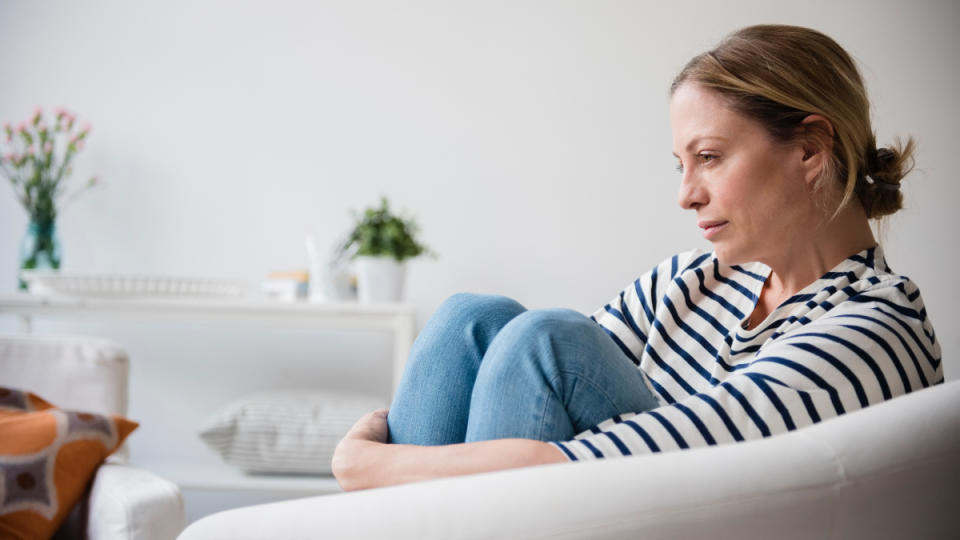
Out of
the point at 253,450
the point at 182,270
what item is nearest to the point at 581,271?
the point at 253,450

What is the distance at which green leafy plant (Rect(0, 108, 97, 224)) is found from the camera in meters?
2.39

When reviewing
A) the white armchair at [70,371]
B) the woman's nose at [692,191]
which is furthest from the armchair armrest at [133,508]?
the woman's nose at [692,191]

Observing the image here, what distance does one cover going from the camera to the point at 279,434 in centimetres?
212

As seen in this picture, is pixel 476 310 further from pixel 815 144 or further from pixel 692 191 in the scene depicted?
pixel 815 144

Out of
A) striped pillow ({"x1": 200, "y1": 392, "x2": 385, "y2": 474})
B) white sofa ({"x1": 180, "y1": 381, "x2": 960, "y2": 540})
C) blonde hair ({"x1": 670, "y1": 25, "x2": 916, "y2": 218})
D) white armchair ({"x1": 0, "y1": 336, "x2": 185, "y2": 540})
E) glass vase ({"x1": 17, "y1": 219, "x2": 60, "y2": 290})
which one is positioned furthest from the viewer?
glass vase ({"x1": 17, "y1": 219, "x2": 60, "y2": 290})

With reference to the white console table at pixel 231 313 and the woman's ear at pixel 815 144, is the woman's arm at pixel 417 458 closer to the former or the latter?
the woman's ear at pixel 815 144

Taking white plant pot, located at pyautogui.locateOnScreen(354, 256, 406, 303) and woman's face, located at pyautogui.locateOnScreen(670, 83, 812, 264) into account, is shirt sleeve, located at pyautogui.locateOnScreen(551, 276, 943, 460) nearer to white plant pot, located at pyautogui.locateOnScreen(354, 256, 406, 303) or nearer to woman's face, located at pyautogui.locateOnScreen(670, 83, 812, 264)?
woman's face, located at pyautogui.locateOnScreen(670, 83, 812, 264)

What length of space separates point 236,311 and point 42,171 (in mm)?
818

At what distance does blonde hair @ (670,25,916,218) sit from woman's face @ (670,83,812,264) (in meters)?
0.02

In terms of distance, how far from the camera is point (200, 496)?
2576mm

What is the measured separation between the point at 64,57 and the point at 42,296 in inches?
34.9

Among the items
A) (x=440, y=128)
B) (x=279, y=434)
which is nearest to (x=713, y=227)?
(x=279, y=434)

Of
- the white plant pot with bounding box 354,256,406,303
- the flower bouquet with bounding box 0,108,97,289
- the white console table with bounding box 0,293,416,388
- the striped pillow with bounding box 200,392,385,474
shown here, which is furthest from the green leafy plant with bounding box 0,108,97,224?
the white plant pot with bounding box 354,256,406,303

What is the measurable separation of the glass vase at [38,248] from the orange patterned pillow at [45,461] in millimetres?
1133
